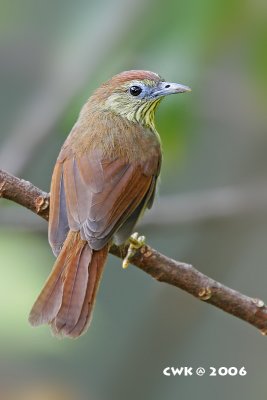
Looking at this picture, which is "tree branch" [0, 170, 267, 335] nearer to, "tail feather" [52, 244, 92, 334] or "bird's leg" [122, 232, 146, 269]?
"bird's leg" [122, 232, 146, 269]

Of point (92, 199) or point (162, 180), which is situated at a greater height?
point (162, 180)

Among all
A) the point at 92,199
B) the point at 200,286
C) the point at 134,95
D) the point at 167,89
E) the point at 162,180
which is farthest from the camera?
the point at 162,180

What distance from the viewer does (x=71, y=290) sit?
4.11 m

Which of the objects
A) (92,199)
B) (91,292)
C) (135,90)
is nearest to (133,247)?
(91,292)

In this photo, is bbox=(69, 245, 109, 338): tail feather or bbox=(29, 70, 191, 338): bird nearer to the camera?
bbox=(69, 245, 109, 338): tail feather

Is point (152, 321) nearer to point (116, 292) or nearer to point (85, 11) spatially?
point (116, 292)

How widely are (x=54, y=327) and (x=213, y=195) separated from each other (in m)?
2.29

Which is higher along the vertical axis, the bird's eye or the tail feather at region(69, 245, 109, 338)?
the bird's eye

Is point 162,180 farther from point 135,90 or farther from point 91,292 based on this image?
point 91,292

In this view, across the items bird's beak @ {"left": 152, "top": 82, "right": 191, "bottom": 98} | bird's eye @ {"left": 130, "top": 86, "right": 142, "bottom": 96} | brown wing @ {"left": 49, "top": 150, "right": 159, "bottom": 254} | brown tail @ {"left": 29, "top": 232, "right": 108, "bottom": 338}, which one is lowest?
brown tail @ {"left": 29, "top": 232, "right": 108, "bottom": 338}

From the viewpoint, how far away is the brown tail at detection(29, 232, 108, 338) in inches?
154

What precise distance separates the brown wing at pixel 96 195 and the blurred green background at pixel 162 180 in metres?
0.28

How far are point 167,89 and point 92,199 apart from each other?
3.25ft

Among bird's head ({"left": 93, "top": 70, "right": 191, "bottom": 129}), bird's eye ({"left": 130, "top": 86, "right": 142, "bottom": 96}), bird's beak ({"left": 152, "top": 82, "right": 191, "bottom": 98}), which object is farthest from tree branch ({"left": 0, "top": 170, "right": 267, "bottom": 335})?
bird's eye ({"left": 130, "top": 86, "right": 142, "bottom": 96})
